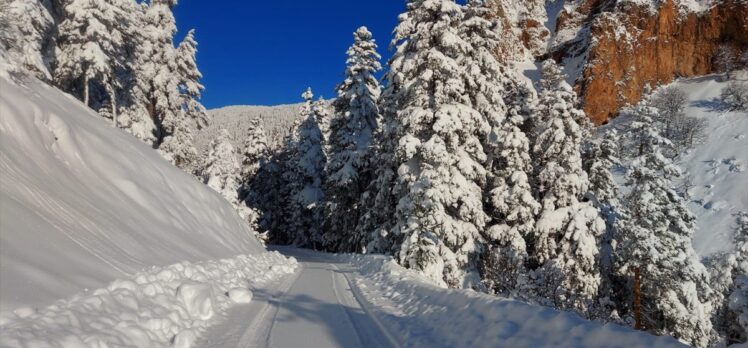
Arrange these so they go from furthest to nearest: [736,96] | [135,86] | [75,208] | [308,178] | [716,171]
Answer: [736,96] < [716,171] < [308,178] < [135,86] < [75,208]

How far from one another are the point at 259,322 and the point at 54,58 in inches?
965

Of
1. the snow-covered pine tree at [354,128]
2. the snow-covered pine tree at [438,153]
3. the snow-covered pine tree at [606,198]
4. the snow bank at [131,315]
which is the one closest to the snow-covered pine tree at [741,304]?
the snow-covered pine tree at [606,198]

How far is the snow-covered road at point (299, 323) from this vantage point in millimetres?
6680

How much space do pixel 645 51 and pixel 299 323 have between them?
267 ft

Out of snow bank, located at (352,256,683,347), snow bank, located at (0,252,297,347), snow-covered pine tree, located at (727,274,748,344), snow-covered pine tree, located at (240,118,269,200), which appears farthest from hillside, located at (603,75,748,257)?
snow bank, located at (0,252,297,347)

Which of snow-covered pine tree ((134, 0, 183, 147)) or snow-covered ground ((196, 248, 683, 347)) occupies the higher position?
snow-covered pine tree ((134, 0, 183, 147))

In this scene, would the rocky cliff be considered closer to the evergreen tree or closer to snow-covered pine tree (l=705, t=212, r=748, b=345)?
snow-covered pine tree (l=705, t=212, r=748, b=345)

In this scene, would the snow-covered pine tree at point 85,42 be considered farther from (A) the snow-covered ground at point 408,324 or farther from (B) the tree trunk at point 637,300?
(B) the tree trunk at point 637,300

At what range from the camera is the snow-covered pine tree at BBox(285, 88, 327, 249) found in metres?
37.0

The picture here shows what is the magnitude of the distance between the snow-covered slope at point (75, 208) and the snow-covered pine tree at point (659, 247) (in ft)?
58.4

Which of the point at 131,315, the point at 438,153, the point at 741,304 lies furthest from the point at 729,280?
the point at 131,315

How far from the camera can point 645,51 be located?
235 feet

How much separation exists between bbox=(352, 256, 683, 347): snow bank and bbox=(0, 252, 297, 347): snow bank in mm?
3324

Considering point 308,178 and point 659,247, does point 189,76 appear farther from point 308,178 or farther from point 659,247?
point 659,247
